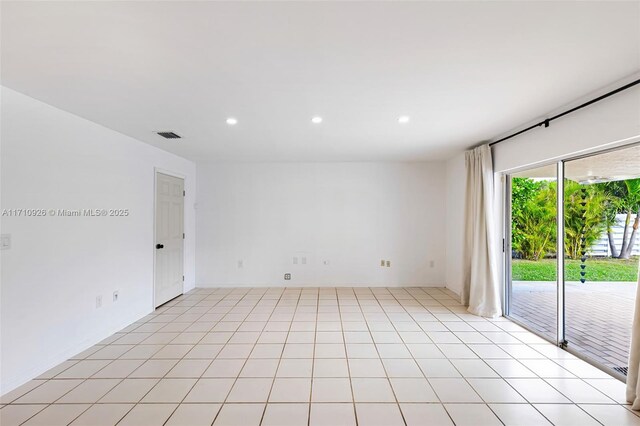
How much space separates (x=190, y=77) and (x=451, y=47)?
1.86 m

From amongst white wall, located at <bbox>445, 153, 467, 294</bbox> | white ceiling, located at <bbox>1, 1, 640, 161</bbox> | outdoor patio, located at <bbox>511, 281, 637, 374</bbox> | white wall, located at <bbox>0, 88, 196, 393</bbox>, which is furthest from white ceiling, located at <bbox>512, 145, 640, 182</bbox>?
white wall, located at <bbox>0, 88, 196, 393</bbox>

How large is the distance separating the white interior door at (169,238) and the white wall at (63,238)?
13.0 inches

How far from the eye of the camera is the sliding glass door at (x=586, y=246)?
2547 mm

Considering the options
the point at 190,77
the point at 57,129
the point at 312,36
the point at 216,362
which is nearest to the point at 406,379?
the point at 216,362

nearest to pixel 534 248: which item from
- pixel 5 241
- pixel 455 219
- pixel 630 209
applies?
pixel 630 209

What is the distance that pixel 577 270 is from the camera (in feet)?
9.78

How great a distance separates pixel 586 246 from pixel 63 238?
208 inches

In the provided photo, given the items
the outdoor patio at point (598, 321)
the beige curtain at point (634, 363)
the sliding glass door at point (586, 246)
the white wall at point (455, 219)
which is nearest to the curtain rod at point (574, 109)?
the sliding glass door at point (586, 246)

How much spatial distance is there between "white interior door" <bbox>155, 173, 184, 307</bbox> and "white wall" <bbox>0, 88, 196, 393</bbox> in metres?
0.33

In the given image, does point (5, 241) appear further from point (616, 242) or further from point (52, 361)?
point (616, 242)

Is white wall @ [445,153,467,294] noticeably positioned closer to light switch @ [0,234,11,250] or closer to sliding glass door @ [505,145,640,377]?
sliding glass door @ [505,145,640,377]

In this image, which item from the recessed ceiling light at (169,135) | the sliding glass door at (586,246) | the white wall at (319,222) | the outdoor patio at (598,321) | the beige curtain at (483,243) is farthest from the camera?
the white wall at (319,222)

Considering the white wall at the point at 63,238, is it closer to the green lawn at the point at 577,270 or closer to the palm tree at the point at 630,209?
the green lawn at the point at 577,270

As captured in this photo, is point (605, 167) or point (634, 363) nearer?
point (634, 363)
